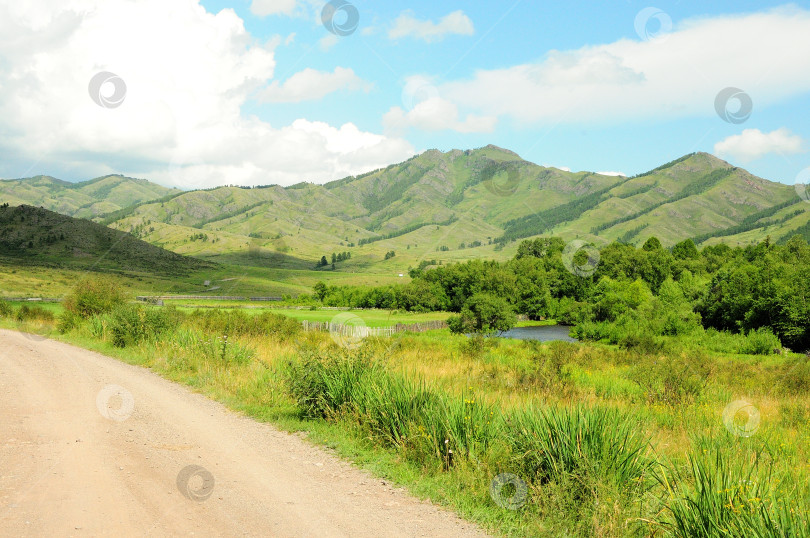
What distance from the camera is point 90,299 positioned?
3036 cm

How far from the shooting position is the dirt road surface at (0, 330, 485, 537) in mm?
5910

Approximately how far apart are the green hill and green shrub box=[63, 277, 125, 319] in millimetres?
124363

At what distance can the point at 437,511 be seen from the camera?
6.70 meters

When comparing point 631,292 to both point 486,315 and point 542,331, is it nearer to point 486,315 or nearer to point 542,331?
point 542,331

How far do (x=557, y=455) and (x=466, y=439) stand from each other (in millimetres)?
1584

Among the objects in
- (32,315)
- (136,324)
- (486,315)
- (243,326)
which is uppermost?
(136,324)

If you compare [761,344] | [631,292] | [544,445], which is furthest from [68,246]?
[544,445]
